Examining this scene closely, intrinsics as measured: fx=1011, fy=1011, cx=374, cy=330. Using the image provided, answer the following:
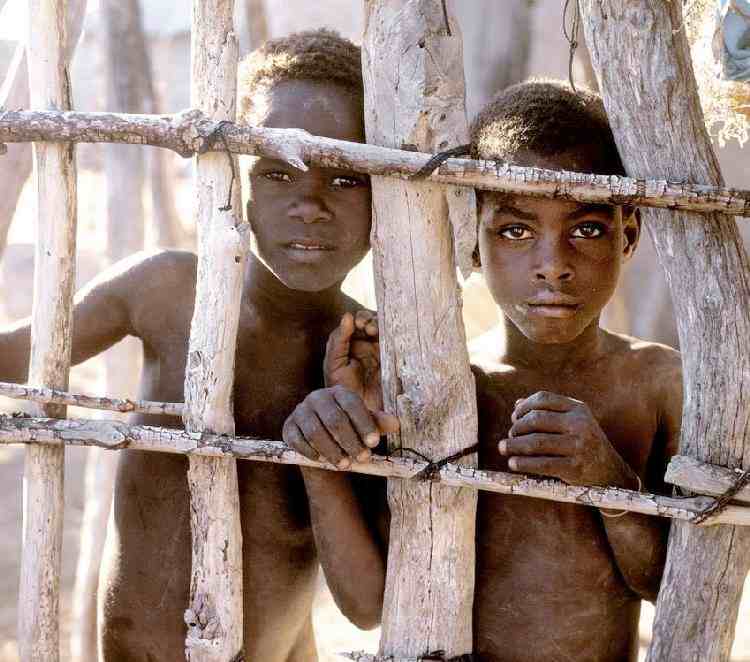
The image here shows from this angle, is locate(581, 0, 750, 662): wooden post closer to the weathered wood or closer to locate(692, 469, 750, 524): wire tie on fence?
locate(692, 469, 750, 524): wire tie on fence

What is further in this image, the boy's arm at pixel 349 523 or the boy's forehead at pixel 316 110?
the boy's forehead at pixel 316 110

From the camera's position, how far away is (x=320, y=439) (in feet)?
5.69

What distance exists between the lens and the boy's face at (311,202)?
6.74 ft

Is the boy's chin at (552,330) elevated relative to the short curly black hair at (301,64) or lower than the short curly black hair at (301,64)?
lower

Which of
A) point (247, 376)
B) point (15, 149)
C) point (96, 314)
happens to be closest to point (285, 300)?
point (247, 376)

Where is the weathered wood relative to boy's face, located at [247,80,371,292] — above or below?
above

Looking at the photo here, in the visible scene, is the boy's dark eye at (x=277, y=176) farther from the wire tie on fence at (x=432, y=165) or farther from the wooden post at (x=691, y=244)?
the wooden post at (x=691, y=244)

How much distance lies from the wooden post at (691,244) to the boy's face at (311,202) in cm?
57

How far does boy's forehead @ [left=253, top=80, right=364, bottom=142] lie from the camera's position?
2.10 metres

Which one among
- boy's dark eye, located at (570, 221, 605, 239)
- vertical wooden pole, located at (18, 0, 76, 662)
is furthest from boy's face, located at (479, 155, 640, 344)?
vertical wooden pole, located at (18, 0, 76, 662)

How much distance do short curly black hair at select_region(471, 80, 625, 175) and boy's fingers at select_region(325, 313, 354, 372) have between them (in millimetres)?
427

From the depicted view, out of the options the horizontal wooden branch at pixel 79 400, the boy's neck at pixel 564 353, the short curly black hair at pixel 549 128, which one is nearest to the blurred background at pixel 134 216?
the boy's neck at pixel 564 353

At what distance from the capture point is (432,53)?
1.74 meters

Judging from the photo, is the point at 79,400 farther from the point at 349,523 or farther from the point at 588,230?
the point at 588,230
